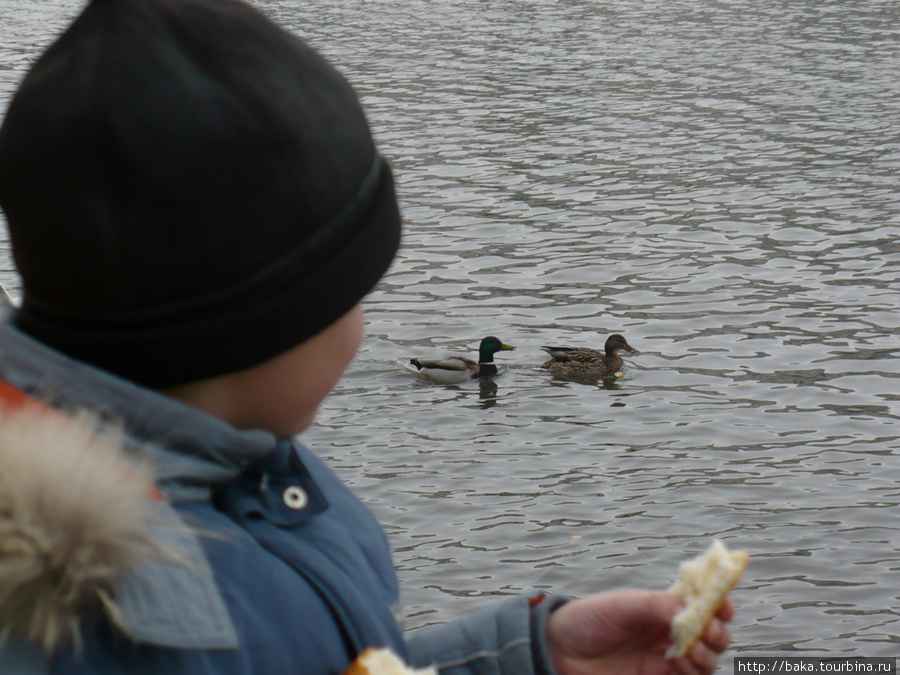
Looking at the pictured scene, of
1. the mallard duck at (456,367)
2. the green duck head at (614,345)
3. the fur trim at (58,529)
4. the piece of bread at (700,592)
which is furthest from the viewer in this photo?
the green duck head at (614,345)

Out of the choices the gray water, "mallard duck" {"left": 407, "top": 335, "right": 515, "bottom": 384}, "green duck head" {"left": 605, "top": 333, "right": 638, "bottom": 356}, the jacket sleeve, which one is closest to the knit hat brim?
the jacket sleeve

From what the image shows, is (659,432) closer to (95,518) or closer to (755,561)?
(755,561)

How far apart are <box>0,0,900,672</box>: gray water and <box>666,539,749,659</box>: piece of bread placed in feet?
14.8

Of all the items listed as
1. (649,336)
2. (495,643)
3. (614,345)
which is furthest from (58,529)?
(649,336)

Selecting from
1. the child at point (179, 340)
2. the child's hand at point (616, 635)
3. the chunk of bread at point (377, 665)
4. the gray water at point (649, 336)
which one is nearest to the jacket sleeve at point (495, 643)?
the child's hand at point (616, 635)

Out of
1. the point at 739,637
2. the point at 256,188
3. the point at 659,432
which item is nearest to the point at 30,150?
the point at 256,188

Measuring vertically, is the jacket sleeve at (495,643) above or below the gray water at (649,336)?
above

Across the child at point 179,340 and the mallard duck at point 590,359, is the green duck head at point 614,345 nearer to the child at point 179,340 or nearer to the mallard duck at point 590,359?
the mallard duck at point 590,359

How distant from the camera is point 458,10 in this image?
1312 inches

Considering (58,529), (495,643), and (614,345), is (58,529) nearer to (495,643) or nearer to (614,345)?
(495,643)

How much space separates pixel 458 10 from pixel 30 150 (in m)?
32.8

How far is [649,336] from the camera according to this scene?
11344 mm

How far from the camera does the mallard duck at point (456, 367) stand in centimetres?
1058

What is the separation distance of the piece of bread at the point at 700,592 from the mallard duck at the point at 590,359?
813 centimetres
